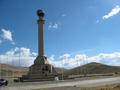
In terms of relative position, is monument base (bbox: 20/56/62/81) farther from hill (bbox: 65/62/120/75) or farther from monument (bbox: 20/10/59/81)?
hill (bbox: 65/62/120/75)

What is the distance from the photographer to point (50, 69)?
72.3 metres

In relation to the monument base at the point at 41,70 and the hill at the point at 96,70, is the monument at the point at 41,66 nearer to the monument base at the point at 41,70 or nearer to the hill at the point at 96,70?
the monument base at the point at 41,70

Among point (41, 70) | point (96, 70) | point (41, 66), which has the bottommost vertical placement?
point (41, 70)

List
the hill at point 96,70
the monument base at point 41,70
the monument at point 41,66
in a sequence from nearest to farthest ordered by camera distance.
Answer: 1. the monument base at point 41,70
2. the monument at point 41,66
3. the hill at point 96,70

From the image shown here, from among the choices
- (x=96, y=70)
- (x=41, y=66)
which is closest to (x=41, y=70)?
(x=41, y=66)

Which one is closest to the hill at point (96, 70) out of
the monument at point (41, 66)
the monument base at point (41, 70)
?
the monument base at point (41, 70)

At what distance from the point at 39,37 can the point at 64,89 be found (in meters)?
43.6

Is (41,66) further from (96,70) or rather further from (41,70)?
(96,70)

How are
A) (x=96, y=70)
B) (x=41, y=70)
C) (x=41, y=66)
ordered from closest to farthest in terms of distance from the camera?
(x=41, y=70), (x=41, y=66), (x=96, y=70)

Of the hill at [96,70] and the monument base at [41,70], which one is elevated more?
the hill at [96,70]

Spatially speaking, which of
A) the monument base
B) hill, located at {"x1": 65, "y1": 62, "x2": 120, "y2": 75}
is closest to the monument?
the monument base

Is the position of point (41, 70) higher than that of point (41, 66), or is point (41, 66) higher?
point (41, 66)

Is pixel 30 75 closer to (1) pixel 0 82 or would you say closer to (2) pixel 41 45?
(2) pixel 41 45

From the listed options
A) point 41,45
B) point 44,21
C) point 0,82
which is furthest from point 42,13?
point 0,82
